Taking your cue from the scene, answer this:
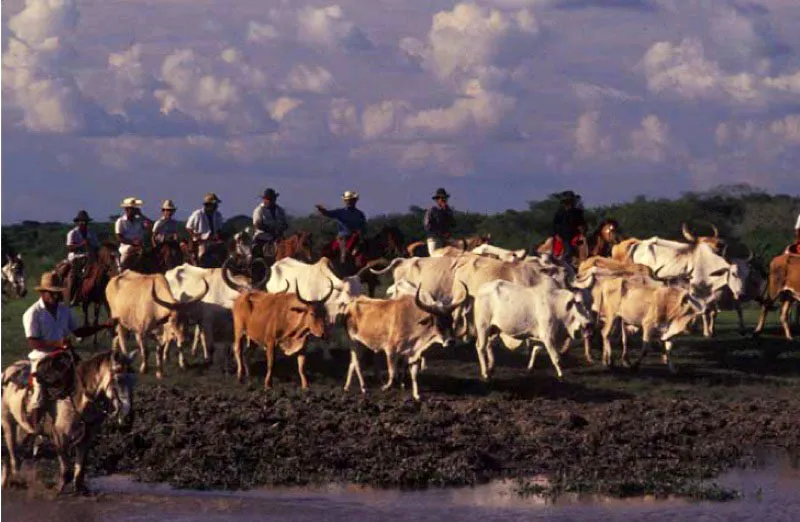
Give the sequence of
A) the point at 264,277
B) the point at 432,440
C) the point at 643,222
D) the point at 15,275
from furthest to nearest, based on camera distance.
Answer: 1. the point at 643,222
2. the point at 15,275
3. the point at 264,277
4. the point at 432,440

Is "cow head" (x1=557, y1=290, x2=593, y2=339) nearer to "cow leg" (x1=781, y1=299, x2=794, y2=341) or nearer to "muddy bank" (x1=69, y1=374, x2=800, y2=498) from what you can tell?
"muddy bank" (x1=69, y1=374, x2=800, y2=498)

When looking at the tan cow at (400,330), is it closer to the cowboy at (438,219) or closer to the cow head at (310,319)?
the cow head at (310,319)

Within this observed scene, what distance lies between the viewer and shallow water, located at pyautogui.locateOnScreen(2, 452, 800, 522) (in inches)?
534

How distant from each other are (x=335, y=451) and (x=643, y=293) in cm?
704

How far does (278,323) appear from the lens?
795 inches

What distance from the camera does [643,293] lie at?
21812mm

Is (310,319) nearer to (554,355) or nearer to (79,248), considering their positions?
(554,355)

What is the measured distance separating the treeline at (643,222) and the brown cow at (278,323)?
Result: 2024 cm

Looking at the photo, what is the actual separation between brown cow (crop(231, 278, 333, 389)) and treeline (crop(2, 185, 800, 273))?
20.2 m

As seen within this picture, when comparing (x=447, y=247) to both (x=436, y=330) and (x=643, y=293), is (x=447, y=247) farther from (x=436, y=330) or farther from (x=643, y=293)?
(x=436, y=330)

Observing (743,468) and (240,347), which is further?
(240,347)

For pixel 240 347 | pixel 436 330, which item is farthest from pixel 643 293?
pixel 240 347

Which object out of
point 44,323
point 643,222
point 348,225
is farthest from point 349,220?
point 643,222

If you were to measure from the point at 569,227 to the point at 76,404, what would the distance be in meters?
13.8
